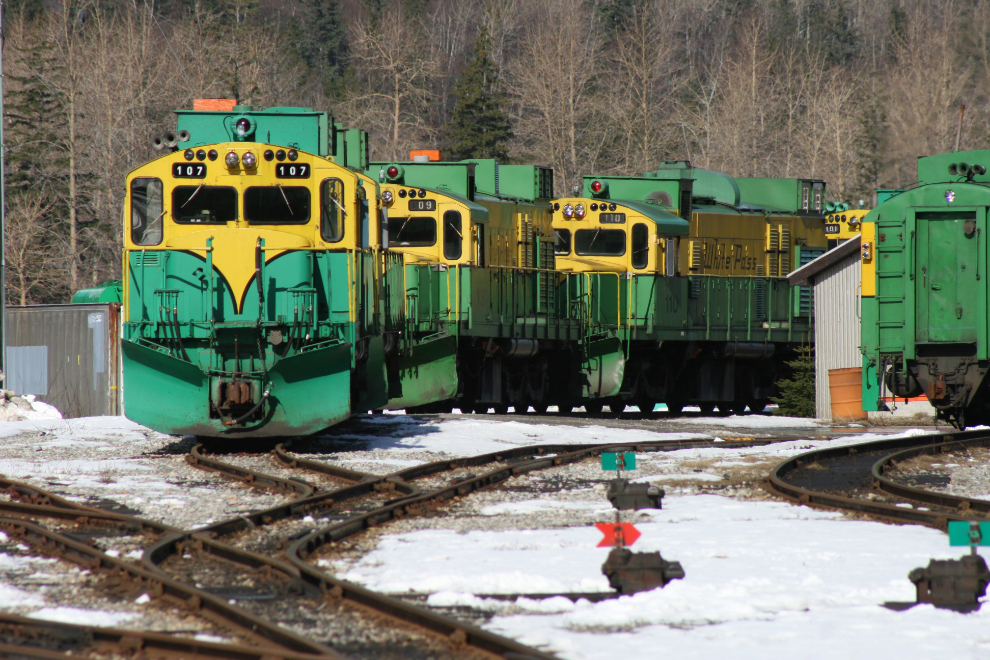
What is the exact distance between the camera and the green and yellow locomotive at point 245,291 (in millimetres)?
13562

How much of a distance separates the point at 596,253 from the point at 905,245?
868 centimetres

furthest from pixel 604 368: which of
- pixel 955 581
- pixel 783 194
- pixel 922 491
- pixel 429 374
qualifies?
pixel 955 581

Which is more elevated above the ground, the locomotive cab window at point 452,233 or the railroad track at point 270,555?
the locomotive cab window at point 452,233

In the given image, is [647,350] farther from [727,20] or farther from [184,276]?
[727,20]

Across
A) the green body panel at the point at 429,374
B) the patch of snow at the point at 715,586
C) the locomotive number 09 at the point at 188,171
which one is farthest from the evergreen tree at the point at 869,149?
the patch of snow at the point at 715,586

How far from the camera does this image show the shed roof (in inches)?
870

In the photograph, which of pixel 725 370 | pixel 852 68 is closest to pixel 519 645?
pixel 725 370

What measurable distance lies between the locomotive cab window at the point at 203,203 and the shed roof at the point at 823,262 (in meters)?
11.8

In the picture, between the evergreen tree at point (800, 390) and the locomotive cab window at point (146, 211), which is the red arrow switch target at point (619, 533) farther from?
the evergreen tree at point (800, 390)

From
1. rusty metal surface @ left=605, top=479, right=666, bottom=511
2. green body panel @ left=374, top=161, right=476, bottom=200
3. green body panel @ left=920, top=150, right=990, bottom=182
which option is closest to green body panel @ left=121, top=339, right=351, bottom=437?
rusty metal surface @ left=605, top=479, right=666, bottom=511

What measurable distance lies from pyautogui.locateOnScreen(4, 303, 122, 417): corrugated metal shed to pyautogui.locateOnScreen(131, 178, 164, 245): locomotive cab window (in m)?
8.48

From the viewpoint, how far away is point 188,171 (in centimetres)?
1423

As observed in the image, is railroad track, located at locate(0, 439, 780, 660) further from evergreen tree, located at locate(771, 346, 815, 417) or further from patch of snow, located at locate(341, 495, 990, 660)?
evergreen tree, located at locate(771, 346, 815, 417)

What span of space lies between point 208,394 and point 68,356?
10.7m
